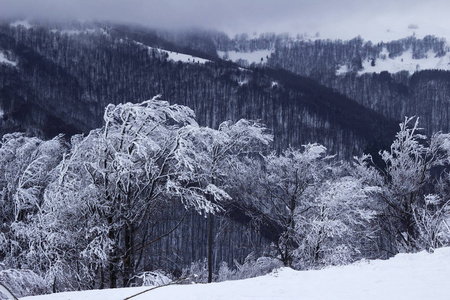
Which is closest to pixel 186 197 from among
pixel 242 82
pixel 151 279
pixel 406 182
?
pixel 151 279

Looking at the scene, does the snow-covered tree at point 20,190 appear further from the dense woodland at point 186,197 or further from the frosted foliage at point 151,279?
the frosted foliage at point 151,279

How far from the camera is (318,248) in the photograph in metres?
14.1

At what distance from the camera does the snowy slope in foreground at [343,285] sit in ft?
20.0

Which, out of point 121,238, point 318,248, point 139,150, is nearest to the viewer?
point 139,150

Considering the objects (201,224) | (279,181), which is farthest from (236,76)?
(279,181)

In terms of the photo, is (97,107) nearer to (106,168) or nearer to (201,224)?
(201,224)

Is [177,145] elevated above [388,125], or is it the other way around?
[177,145]

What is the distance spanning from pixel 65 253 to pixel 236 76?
168 meters

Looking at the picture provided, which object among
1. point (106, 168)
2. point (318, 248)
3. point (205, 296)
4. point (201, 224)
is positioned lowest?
point (201, 224)

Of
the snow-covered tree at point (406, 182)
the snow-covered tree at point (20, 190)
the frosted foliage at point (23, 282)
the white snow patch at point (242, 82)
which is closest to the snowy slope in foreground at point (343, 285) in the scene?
the frosted foliage at point (23, 282)

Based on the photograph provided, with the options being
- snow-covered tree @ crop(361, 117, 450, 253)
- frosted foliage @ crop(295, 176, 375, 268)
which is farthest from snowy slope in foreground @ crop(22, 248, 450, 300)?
snow-covered tree @ crop(361, 117, 450, 253)

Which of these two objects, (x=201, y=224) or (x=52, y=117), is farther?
(x=52, y=117)

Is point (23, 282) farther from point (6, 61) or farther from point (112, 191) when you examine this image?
point (6, 61)

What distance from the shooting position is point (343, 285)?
670cm
